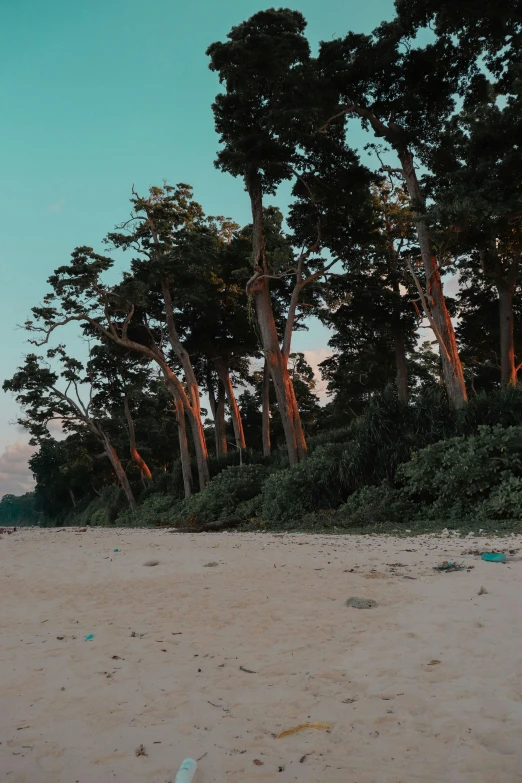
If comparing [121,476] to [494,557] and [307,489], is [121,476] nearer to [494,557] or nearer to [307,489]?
[307,489]

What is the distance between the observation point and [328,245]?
1861 centimetres

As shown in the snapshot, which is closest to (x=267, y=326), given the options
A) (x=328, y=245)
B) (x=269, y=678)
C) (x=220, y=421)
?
(x=328, y=245)

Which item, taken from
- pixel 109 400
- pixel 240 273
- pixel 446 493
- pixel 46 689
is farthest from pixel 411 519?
pixel 109 400

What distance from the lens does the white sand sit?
2.09 meters

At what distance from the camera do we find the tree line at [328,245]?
507 inches

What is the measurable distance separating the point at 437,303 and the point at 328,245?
6386 millimetres

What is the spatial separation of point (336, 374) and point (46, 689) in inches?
1042

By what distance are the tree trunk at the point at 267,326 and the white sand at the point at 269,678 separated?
36.2 feet

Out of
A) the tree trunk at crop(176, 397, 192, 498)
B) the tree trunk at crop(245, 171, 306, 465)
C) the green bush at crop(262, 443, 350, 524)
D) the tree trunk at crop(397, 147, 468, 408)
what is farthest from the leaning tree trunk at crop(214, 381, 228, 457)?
the tree trunk at crop(397, 147, 468, 408)

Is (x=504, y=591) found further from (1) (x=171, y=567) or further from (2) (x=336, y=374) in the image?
(2) (x=336, y=374)

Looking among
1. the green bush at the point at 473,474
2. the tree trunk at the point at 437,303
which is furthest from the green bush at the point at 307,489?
the tree trunk at the point at 437,303

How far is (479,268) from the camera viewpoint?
846 inches

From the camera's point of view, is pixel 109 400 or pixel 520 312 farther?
pixel 109 400

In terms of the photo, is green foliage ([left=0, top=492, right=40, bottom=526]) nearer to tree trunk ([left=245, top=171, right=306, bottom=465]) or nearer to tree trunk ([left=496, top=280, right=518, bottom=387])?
tree trunk ([left=245, top=171, right=306, bottom=465])
